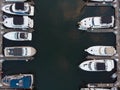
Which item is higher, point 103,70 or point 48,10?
point 48,10

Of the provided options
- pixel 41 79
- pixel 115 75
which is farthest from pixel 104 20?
pixel 41 79

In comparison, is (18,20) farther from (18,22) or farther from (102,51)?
(102,51)

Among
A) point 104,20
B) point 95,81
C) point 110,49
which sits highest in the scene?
point 104,20

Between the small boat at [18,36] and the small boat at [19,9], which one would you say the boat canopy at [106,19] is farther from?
the small boat at [18,36]

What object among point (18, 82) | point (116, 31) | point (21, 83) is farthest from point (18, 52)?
point (116, 31)

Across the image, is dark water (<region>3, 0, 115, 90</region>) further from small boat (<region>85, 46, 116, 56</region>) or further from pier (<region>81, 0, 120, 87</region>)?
small boat (<region>85, 46, 116, 56</region>)

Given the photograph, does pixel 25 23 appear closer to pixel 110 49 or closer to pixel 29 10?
pixel 29 10

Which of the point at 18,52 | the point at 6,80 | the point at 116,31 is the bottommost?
the point at 6,80
